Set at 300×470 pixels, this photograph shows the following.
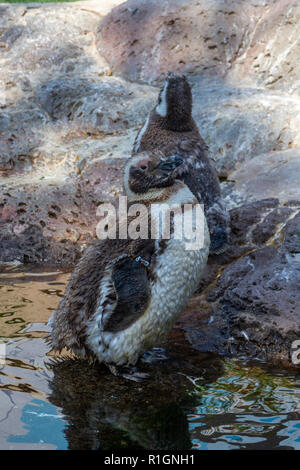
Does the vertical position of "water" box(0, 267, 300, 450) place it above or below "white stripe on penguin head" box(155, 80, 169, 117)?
below

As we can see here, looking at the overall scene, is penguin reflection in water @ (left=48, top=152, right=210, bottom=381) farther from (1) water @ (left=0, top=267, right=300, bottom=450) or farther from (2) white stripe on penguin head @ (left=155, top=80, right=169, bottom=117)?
(2) white stripe on penguin head @ (left=155, top=80, right=169, bottom=117)

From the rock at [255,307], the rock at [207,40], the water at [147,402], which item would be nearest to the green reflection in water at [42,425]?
the water at [147,402]

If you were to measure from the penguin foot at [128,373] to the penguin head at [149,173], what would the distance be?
0.95 meters

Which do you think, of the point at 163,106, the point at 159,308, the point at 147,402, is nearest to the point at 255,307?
the point at 159,308

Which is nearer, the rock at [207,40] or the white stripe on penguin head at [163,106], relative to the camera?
the white stripe on penguin head at [163,106]

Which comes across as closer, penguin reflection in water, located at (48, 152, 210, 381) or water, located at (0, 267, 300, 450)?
water, located at (0, 267, 300, 450)

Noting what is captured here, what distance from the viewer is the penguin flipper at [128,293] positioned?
122 inches

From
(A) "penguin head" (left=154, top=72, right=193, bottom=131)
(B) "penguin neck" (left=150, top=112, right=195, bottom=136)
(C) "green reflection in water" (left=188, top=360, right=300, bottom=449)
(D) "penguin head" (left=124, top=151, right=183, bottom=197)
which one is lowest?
(C) "green reflection in water" (left=188, top=360, right=300, bottom=449)

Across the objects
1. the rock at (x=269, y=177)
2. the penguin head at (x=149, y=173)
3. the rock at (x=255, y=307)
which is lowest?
the rock at (x=255, y=307)

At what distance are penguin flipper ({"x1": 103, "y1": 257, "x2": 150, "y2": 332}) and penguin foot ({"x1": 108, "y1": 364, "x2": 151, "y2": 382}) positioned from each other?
0.70 feet

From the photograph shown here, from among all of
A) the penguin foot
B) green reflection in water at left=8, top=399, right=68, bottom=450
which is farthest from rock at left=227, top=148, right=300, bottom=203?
green reflection in water at left=8, top=399, right=68, bottom=450

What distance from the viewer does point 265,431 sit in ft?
8.41

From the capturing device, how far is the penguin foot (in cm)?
316

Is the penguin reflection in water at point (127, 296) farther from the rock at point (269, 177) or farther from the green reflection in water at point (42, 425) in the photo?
the rock at point (269, 177)
